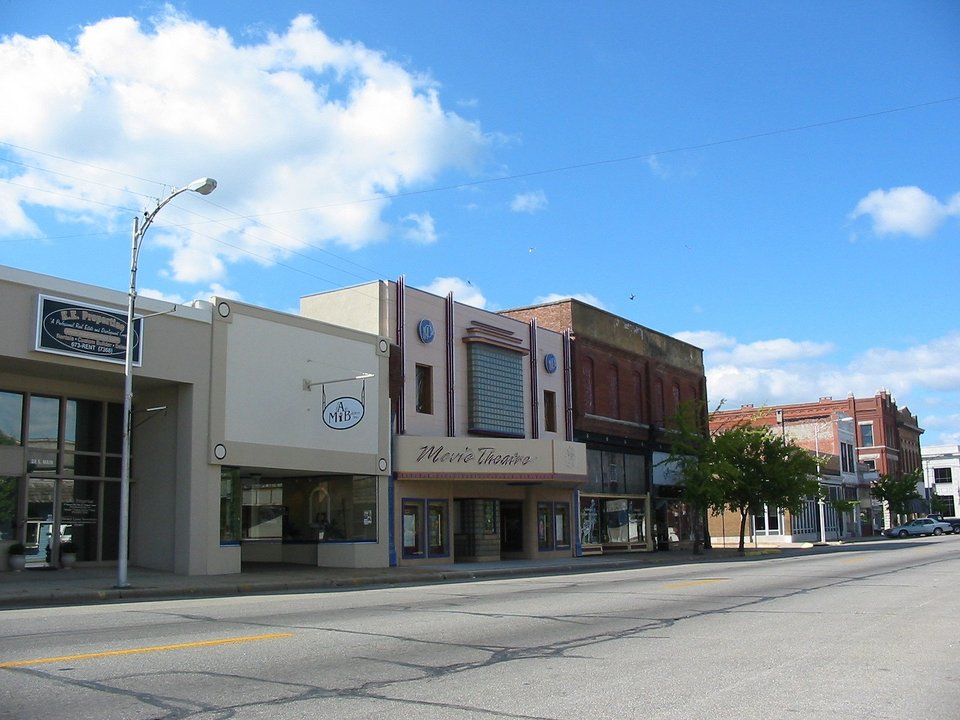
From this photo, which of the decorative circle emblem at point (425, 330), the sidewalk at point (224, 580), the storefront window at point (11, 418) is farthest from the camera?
the decorative circle emblem at point (425, 330)

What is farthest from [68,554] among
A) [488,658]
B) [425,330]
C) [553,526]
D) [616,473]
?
[616,473]

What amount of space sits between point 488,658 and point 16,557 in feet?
52.8

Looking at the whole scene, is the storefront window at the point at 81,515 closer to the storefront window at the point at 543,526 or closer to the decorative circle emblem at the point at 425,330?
the decorative circle emblem at the point at 425,330

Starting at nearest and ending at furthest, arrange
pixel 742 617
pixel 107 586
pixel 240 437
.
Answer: pixel 742 617
pixel 107 586
pixel 240 437

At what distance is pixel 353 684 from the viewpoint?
816 centimetres

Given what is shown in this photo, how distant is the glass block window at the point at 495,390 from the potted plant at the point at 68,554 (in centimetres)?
1384

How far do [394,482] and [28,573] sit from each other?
11029 millimetres

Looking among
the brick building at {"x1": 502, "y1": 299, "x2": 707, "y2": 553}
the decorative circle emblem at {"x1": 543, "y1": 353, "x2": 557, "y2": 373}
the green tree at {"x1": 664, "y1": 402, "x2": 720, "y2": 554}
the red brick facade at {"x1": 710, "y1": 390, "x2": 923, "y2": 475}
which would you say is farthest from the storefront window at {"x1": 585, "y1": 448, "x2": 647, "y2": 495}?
the red brick facade at {"x1": 710, "y1": 390, "x2": 923, "y2": 475}

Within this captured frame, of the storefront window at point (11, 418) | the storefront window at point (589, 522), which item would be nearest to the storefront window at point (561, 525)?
the storefront window at point (589, 522)

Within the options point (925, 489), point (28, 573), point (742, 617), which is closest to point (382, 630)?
point (742, 617)

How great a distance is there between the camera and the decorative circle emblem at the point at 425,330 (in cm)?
3058

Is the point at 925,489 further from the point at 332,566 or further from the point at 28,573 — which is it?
the point at 28,573

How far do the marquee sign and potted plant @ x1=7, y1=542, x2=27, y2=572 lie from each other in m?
4.97

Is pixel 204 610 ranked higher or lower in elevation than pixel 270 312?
lower
